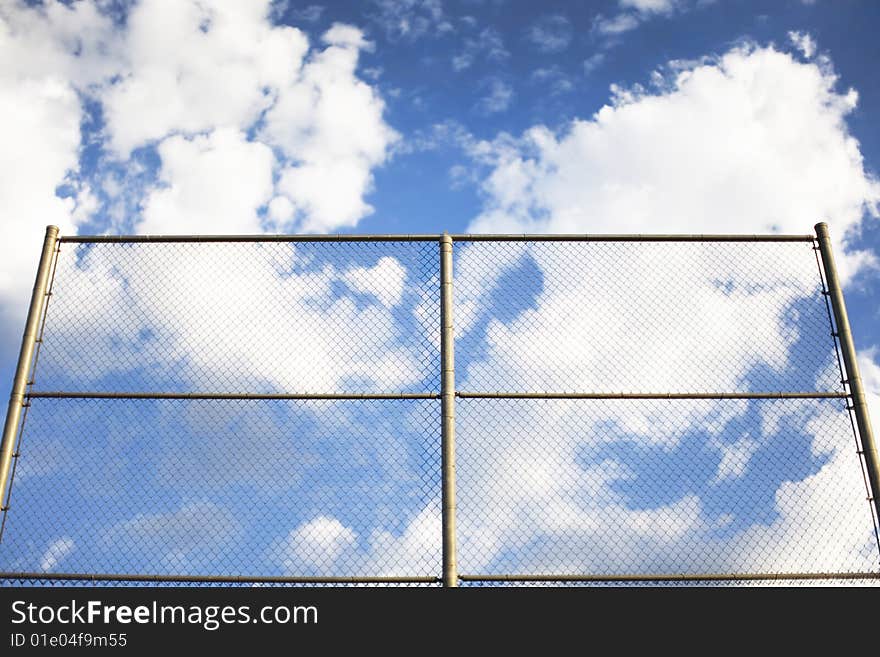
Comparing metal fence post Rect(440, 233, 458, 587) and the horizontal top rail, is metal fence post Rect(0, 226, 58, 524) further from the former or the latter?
metal fence post Rect(440, 233, 458, 587)

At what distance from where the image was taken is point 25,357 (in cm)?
430

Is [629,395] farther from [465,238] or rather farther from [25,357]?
[25,357]

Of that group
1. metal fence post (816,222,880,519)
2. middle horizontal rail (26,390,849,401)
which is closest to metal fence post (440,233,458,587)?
middle horizontal rail (26,390,849,401)

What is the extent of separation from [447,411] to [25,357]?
2.74m

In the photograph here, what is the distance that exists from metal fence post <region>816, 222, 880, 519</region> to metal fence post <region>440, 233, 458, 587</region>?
8.34ft

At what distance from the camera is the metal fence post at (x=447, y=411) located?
3799 millimetres

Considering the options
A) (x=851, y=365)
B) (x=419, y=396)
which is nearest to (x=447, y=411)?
(x=419, y=396)

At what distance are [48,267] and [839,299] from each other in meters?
5.39

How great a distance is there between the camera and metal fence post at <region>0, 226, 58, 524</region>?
4.06 m
